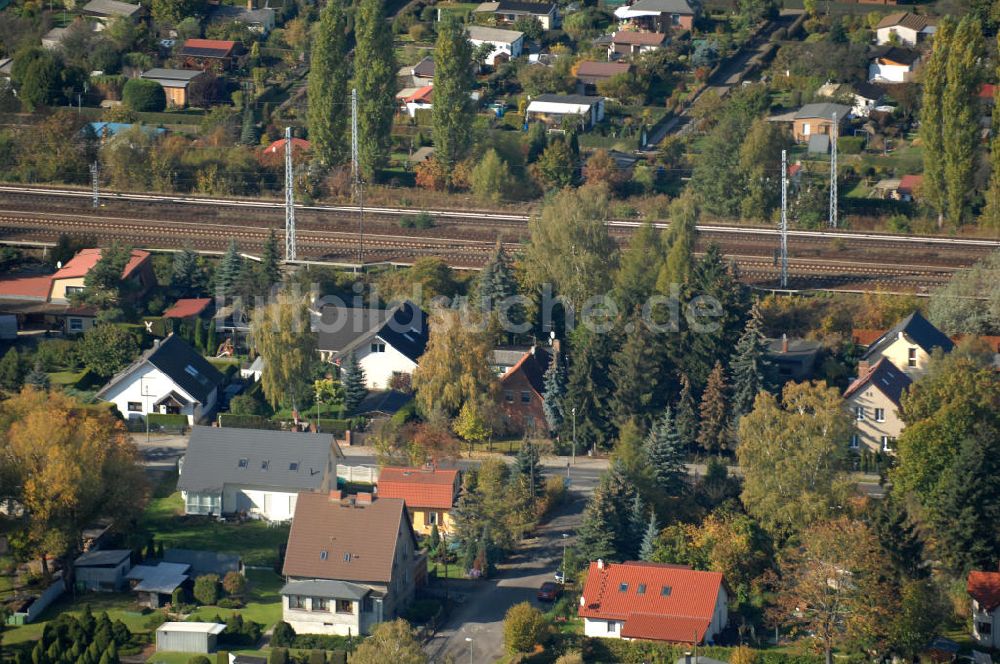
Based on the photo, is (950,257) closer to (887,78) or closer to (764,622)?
(887,78)

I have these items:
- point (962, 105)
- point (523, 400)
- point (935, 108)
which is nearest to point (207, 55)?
point (935, 108)

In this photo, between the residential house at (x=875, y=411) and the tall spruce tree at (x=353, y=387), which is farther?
the tall spruce tree at (x=353, y=387)

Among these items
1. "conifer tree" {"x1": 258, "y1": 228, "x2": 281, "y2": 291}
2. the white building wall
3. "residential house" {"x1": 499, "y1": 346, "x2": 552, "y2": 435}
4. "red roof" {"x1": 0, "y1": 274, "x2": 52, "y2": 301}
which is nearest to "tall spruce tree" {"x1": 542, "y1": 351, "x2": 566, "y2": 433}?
"residential house" {"x1": 499, "y1": 346, "x2": 552, "y2": 435}

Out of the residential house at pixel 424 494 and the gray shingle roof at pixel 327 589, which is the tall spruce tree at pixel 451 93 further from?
the gray shingle roof at pixel 327 589

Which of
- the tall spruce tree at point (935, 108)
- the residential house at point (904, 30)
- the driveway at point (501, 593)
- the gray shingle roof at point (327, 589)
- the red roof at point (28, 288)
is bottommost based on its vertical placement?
the red roof at point (28, 288)

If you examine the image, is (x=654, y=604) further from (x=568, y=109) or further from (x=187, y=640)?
(x=568, y=109)

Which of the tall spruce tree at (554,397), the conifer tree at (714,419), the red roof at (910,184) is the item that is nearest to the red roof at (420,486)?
the tall spruce tree at (554,397)
